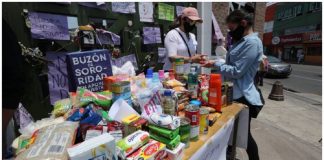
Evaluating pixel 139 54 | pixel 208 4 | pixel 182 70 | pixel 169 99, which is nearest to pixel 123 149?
pixel 169 99

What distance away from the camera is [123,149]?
3.40 ft

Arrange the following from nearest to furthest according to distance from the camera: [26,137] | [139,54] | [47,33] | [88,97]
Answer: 1. [26,137]
2. [88,97]
3. [47,33]
4. [139,54]

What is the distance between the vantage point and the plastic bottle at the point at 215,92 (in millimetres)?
1783

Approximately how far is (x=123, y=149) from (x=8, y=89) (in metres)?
0.64

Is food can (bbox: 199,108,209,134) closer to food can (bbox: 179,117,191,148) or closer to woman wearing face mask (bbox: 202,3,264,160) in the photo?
food can (bbox: 179,117,191,148)

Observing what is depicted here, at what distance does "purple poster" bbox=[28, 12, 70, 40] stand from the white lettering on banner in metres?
1.79

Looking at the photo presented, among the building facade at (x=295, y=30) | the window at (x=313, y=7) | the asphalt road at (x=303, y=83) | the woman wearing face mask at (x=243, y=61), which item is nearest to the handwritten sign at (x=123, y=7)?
the woman wearing face mask at (x=243, y=61)

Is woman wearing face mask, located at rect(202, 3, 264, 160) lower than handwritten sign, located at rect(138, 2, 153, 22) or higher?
lower

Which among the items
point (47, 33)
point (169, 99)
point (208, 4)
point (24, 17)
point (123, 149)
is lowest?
point (123, 149)

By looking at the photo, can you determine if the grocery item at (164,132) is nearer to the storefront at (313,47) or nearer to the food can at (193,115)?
the food can at (193,115)

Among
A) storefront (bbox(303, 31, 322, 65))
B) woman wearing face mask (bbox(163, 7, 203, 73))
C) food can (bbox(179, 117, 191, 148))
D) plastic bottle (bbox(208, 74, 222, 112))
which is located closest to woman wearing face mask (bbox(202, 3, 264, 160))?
plastic bottle (bbox(208, 74, 222, 112))

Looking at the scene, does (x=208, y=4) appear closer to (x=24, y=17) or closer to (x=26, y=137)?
(x=24, y=17)

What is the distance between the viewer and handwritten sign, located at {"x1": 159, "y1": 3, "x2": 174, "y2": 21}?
3.46 meters

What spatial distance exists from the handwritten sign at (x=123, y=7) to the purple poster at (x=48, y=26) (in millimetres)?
718
